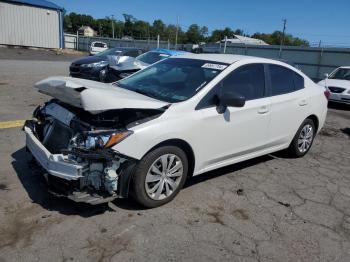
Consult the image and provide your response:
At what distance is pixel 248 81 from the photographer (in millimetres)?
4992

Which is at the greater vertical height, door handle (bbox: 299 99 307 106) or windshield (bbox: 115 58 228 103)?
windshield (bbox: 115 58 228 103)

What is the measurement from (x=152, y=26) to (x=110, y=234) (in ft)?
392

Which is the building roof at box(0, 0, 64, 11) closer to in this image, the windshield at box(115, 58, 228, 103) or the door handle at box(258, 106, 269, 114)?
the windshield at box(115, 58, 228, 103)

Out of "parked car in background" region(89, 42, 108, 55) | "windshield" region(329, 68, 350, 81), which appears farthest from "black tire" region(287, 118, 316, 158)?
"parked car in background" region(89, 42, 108, 55)

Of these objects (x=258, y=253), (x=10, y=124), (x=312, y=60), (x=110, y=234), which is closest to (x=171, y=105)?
(x=110, y=234)

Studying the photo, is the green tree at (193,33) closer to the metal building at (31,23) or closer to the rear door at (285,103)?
the metal building at (31,23)

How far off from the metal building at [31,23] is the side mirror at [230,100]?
1345 inches

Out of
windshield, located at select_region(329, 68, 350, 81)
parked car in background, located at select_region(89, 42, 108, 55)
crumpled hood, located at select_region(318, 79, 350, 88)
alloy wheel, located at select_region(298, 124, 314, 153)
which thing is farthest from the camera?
parked car in background, located at select_region(89, 42, 108, 55)

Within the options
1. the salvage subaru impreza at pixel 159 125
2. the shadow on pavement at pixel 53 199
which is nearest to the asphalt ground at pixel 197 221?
the shadow on pavement at pixel 53 199

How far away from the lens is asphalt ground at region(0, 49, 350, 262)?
10.9ft

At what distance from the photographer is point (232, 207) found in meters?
4.30

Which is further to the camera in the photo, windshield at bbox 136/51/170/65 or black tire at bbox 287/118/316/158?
windshield at bbox 136/51/170/65

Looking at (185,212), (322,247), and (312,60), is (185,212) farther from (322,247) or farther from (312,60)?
(312,60)

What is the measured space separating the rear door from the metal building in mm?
33515
